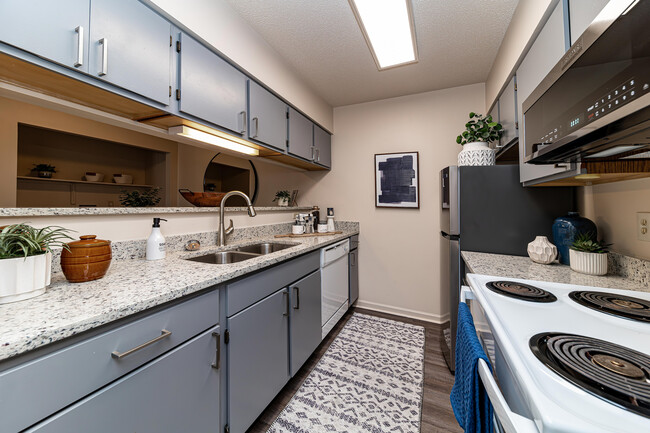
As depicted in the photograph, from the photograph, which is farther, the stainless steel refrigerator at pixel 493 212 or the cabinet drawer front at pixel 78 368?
the stainless steel refrigerator at pixel 493 212

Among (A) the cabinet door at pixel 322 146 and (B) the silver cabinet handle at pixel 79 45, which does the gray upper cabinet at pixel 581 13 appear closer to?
(B) the silver cabinet handle at pixel 79 45

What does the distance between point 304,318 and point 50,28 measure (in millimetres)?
1809

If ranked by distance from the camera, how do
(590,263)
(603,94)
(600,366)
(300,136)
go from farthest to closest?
(300,136), (590,263), (603,94), (600,366)

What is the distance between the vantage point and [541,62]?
1.24m

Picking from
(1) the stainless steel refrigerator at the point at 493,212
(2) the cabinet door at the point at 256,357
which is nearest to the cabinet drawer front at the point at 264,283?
(2) the cabinet door at the point at 256,357

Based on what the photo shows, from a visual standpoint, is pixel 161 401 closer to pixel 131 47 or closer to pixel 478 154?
pixel 131 47

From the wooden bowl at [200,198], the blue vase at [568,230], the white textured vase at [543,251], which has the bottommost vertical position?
the white textured vase at [543,251]

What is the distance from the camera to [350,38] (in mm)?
1846

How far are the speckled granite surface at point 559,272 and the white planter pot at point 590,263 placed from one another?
0.02 metres

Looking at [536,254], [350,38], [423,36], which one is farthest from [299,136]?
[536,254]

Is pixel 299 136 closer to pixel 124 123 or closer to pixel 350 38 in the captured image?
pixel 350 38

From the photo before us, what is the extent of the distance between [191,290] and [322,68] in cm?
216

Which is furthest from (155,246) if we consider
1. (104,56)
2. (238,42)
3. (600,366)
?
(600,366)

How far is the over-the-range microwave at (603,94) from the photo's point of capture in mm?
520
